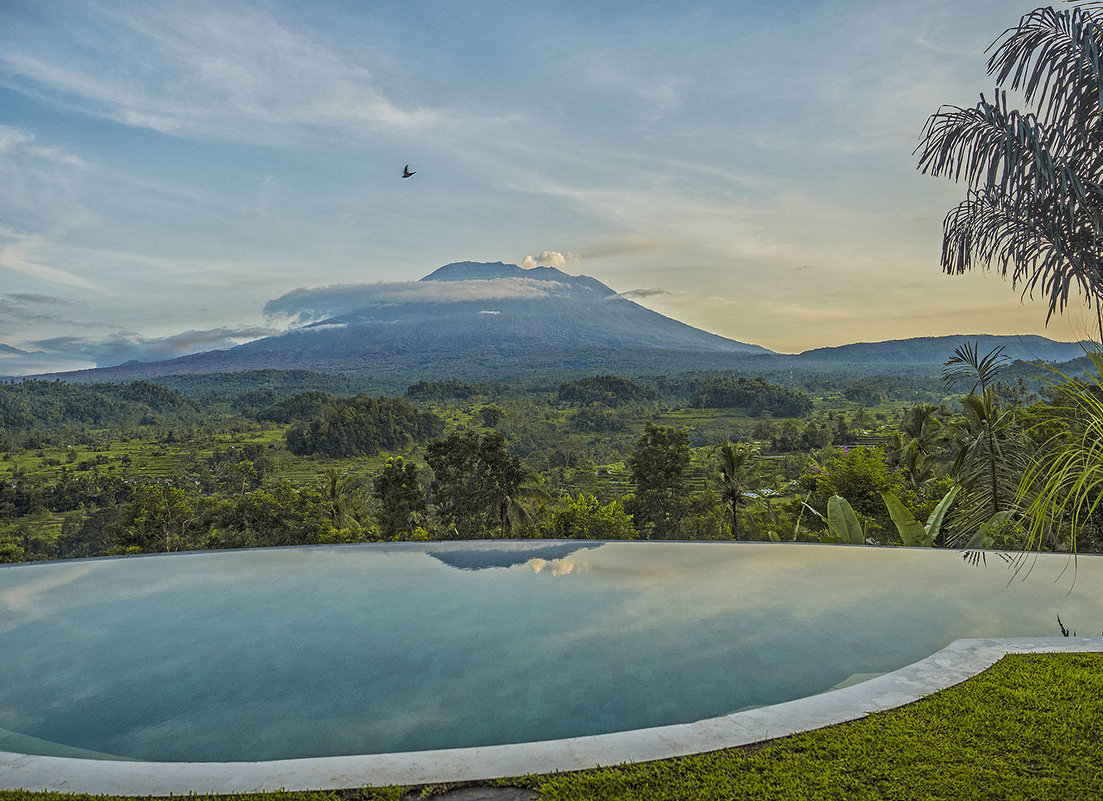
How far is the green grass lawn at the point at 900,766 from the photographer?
1876mm

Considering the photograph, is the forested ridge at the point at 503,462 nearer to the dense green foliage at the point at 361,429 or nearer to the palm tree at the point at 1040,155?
the dense green foliage at the point at 361,429

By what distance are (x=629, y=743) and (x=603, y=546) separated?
451cm

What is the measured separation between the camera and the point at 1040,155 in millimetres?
3947

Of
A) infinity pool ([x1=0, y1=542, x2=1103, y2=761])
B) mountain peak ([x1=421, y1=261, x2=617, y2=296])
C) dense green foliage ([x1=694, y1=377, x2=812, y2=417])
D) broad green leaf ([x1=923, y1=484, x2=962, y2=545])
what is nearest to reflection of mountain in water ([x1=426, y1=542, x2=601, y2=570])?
infinity pool ([x1=0, y1=542, x2=1103, y2=761])

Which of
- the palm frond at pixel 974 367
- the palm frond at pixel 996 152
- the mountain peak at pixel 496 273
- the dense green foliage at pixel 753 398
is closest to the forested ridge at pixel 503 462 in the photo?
the dense green foliage at pixel 753 398

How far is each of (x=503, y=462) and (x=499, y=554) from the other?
8882 millimetres

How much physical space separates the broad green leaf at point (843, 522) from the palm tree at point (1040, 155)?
3.45 metres

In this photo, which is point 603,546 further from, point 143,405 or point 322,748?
point 143,405

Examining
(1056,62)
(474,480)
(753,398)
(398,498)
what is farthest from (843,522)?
(753,398)

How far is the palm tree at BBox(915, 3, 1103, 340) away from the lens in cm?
388

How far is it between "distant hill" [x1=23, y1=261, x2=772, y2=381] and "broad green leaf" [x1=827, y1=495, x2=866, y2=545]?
54.0 meters

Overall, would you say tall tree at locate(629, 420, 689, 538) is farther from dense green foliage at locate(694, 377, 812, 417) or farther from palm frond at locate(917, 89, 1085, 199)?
dense green foliage at locate(694, 377, 812, 417)

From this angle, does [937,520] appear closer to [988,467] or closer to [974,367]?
[988,467]

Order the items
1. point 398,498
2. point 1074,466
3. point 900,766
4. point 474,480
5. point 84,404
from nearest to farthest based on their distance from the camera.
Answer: point 900,766, point 1074,466, point 474,480, point 398,498, point 84,404
